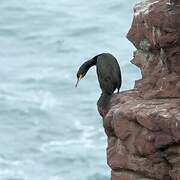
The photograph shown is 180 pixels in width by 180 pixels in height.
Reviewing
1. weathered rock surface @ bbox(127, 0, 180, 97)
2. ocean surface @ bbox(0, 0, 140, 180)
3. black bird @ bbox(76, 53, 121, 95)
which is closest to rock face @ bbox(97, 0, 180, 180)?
weathered rock surface @ bbox(127, 0, 180, 97)

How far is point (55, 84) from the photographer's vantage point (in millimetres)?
47250

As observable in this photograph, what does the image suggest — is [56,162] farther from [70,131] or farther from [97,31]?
[97,31]

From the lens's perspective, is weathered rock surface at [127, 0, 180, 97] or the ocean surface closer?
weathered rock surface at [127, 0, 180, 97]

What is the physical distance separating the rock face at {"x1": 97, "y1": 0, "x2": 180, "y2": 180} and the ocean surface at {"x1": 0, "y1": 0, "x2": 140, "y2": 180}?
1865cm

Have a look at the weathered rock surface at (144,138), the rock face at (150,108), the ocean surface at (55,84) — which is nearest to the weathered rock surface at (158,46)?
the rock face at (150,108)

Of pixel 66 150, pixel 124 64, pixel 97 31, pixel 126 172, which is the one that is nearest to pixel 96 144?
pixel 66 150

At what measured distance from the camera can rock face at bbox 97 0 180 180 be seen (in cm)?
1550

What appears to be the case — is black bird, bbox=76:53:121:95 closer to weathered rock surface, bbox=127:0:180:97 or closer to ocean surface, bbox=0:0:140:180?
weathered rock surface, bbox=127:0:180:97

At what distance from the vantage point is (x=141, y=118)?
616 inches

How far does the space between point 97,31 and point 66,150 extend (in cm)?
1909

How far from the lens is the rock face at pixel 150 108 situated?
50.9 ft

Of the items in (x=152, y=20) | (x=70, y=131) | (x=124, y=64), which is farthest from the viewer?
(x=124, y=64)

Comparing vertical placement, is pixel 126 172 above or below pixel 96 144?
above

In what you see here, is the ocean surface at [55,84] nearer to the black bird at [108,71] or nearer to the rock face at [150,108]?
the black bird at [108,71]
